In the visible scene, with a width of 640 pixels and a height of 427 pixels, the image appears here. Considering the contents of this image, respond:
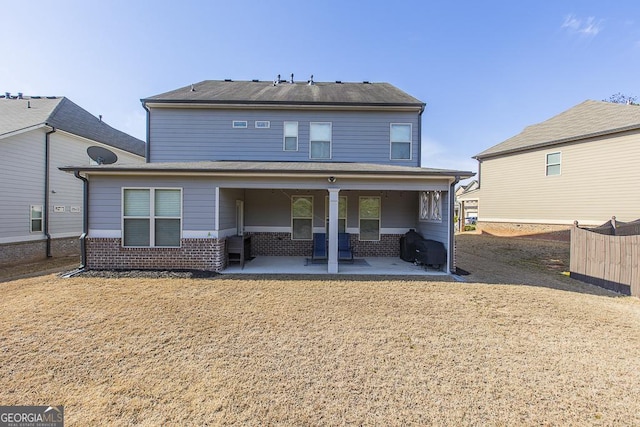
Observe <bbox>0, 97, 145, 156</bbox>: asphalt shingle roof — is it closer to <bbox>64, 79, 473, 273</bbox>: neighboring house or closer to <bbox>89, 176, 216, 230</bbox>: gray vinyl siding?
<bbox>64, 79, 473, 273</bbox>: neighboring house

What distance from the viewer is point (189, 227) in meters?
7.33

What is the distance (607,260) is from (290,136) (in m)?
9.78

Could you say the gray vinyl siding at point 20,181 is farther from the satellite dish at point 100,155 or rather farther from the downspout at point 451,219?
the downspout at point 451,219

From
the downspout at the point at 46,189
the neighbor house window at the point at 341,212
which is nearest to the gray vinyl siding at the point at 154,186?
the neighbor house window at the point at 341,212

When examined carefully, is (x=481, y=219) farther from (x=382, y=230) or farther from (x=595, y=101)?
(x=382, y=230)

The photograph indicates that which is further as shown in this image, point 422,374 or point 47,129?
point 47,129

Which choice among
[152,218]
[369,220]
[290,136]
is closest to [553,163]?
[369,220]

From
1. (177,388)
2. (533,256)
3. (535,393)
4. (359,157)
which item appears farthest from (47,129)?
(533,256)

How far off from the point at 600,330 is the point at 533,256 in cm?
744

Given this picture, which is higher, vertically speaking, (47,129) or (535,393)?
(47,129)

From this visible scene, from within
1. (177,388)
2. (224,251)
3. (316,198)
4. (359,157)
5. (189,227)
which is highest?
(359,157)

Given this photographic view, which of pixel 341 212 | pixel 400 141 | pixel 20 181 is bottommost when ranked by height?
pixel 341 212

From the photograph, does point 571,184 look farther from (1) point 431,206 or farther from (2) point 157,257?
(2) point 157,257

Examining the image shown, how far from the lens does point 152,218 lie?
7.32m
